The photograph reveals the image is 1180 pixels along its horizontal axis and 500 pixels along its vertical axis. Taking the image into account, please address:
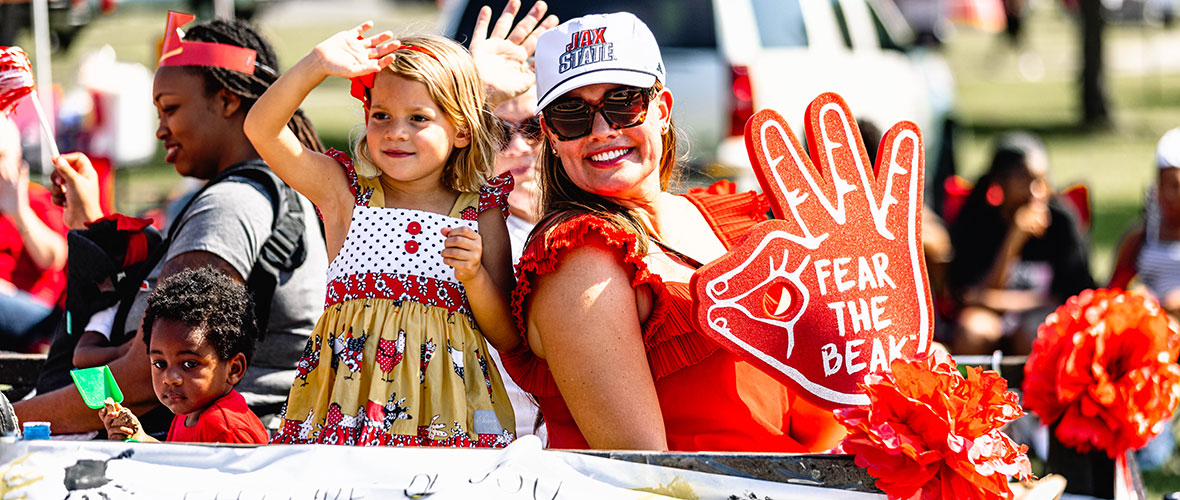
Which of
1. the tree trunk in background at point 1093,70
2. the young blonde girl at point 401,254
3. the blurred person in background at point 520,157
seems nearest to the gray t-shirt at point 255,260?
the young blonde girl at point 401,254

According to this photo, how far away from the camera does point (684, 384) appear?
2.76 m

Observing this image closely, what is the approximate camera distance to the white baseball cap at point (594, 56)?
8.77 ft

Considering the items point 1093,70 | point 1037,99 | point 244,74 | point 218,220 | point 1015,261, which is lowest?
point 1015,261

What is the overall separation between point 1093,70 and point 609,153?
15.9 metres

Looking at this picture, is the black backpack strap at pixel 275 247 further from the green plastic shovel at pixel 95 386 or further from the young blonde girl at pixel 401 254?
the green plastic shovel at pixel 95 386

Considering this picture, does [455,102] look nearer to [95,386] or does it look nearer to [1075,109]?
[95,386]

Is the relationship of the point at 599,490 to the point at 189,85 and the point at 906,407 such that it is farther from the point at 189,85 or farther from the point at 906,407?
the point at 189,85

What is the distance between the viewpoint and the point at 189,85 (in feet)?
11.7

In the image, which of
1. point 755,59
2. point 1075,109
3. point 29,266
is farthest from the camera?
point 1075,109

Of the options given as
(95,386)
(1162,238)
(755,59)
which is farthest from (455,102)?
(755,59)

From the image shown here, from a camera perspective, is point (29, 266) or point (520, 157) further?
point (29, 266)

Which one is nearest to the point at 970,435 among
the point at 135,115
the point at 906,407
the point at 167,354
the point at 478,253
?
the point at 906,407

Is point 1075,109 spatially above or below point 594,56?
above

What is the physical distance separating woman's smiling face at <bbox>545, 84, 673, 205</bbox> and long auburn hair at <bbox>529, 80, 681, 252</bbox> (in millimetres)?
27
